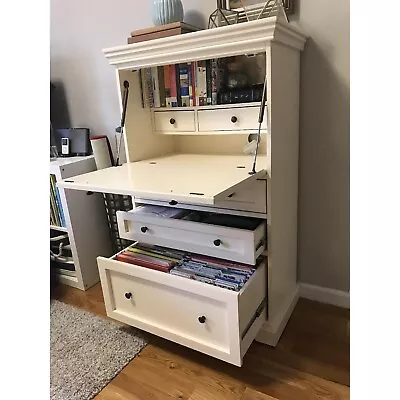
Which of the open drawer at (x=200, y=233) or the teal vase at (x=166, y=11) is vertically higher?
the teal vase at (x=166, y=11)

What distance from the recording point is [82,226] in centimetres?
184

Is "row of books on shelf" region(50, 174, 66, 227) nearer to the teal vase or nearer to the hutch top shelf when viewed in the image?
the hutch top shelf

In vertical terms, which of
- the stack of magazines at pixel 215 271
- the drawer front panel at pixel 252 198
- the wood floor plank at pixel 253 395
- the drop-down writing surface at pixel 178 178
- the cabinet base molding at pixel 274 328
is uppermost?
the drop-down writing surface at pixel 178 178

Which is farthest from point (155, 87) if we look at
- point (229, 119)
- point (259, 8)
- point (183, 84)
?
point (259, 8)

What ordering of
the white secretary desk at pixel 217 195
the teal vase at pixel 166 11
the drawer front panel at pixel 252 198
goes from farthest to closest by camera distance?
the teal vase at pixel 166 11 < the drawer front panel at pixel 252 198 < the white secretary desk at pixel 217 195

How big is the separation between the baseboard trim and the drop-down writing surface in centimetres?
68

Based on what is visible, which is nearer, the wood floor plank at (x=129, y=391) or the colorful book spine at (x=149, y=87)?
the wood floor plank at (x=129, y=391)

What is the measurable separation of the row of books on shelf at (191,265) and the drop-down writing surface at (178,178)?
0.33 meters

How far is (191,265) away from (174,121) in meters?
0.65

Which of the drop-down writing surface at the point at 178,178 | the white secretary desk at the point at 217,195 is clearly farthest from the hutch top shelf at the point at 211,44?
the drop-down writing surface at the point at 178,178

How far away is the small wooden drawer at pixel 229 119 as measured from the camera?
1.33m

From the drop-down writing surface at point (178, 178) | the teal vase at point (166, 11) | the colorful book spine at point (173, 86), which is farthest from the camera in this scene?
the colorful book spine at point (173, 86)

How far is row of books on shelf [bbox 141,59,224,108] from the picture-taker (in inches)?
55.1

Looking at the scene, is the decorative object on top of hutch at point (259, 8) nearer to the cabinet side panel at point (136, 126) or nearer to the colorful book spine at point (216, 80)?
the colorful book spine at point (216, 80)
